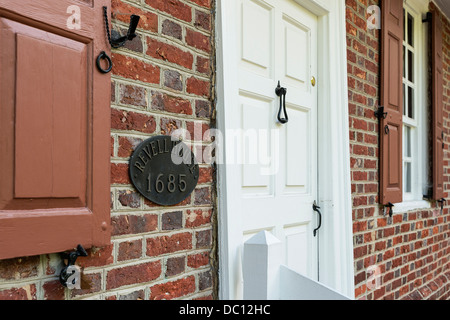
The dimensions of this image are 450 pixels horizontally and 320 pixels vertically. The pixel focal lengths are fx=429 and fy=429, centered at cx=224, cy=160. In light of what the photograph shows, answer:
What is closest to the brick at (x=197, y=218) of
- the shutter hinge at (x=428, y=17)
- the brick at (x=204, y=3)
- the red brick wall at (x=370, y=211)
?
the brick at (x=204, y=3)

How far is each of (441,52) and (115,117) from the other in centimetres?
415

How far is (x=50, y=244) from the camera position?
3.93ft

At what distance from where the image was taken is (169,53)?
5.56ft

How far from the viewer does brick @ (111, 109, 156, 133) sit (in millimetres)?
1479

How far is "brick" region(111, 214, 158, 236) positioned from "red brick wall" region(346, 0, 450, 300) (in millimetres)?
1713

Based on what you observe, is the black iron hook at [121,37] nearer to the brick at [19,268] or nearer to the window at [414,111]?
the brick at [19,268]

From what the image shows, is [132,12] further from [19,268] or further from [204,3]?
[19,268]

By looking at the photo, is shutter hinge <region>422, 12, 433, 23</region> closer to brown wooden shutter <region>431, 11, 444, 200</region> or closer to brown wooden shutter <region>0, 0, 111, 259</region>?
brown wooden shutter <region>431, 11, 444, 200</region>

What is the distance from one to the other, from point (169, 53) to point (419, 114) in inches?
132

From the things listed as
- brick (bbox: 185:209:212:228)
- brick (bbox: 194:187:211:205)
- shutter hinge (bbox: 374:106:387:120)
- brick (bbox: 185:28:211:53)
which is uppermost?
brick (bbox: 185:28:211:53)

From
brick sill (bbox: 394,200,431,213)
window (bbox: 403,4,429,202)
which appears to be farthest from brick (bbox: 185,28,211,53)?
window (bbox: 403,4,429,202)

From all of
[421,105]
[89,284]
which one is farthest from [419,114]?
[89,284]

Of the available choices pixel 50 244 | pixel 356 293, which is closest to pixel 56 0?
pixel 50 244

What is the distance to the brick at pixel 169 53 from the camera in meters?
1.62
